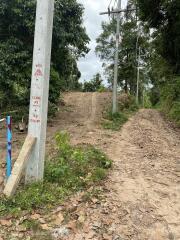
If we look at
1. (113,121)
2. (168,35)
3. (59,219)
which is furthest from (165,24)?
(59,219)

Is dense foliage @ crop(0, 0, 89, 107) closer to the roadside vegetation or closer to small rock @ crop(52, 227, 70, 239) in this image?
the roadside vegetation

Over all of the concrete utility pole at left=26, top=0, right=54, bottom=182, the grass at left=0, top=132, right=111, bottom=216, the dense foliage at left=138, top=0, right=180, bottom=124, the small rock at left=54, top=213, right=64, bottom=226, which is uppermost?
the dense foliage at left=138, top=0, right=180, bottom=124

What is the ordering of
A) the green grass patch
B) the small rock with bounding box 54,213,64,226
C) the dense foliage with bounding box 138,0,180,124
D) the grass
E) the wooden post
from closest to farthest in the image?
the small rock with bounding box 54,213,64,226, the grass, the wooden post, the green grass patch, the dense foliage with bounding box 138,0,180,124

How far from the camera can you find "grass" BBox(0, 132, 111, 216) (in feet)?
15.6

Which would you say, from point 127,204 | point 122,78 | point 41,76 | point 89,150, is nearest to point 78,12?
point 89,150

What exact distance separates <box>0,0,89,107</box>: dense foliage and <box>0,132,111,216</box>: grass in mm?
4749

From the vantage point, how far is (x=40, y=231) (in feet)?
13.8

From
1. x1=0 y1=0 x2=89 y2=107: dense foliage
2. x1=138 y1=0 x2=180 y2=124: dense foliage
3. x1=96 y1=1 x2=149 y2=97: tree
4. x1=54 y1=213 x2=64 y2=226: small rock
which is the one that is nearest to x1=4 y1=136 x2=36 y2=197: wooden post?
x1=54 y1=213 x2=64 y2=226: small rock

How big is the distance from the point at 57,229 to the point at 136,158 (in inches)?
151

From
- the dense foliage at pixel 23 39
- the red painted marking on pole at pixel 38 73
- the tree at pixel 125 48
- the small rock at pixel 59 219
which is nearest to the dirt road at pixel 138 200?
the small rock at pixel 59 219

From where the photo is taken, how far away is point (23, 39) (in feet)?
37.9

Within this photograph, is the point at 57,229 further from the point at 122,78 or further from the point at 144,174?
the point at 122,78

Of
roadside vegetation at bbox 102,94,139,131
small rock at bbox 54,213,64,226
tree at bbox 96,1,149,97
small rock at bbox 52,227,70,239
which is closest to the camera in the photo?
small rock at bbox 52,227,70,239

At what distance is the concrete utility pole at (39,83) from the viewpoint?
521 centimetres
